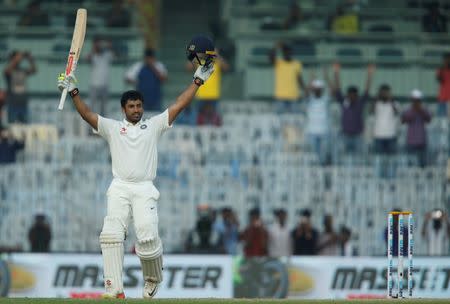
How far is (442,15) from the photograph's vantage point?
25609mm

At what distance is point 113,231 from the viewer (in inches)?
496

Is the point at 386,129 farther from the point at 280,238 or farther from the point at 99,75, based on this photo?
the point at 99,75

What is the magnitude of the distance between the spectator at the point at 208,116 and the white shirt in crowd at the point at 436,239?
3.56 metres

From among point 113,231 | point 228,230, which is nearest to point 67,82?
point 113,231

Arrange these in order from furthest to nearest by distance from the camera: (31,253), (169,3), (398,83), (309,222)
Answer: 1. (169,3)
2. (398,83)
3. (309,222)
4. (31,253)

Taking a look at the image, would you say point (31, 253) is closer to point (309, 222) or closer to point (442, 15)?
point (309, 222)

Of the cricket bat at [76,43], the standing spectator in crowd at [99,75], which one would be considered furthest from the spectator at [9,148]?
the cricket bat at [76,43]

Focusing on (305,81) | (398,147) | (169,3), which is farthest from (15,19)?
(398,147)

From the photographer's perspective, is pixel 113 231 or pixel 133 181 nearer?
pixel 113 231

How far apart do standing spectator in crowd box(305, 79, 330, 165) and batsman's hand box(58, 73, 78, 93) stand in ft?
34.1

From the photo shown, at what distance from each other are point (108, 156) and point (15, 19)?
4.01 metres

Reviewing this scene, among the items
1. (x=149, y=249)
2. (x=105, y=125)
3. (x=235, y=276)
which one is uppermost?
(x=105, y=125)

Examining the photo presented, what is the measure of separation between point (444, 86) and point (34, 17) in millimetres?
6724

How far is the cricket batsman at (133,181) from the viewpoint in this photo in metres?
12.6
